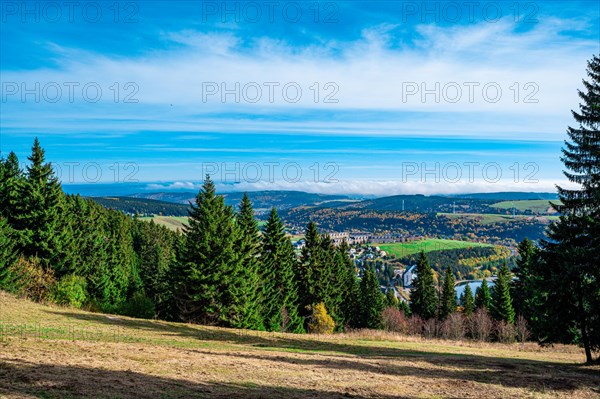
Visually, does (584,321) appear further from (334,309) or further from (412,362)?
(334,309)

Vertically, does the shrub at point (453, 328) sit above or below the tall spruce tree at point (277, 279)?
below

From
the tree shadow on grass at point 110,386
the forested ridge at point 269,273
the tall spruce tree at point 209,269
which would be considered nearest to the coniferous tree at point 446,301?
the forested ridge at point 269,273

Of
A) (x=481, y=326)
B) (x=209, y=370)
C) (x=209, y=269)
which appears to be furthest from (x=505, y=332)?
(x=209, y=370)

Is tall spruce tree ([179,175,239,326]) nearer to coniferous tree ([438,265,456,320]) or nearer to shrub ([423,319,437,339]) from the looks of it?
shrub ([423,319,437,339])

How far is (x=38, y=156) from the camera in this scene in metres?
45.3

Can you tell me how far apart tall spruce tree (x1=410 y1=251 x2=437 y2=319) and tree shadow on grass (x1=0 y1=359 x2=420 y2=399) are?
230 ft

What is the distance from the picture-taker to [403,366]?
19.4 metres

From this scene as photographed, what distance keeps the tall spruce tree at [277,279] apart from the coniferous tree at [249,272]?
2.37 metres

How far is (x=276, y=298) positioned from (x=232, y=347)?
30629mm

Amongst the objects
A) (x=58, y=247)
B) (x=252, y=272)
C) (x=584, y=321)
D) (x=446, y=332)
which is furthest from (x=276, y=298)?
(x=584, y=321)

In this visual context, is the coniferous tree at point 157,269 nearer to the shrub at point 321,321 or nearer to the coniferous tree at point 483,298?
the shrub at point 321,321

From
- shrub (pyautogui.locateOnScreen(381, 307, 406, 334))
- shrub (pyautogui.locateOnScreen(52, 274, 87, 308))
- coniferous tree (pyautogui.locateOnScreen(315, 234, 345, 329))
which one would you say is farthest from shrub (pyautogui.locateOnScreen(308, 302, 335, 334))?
shrub (pyautogui.locateOnScreen(52, 274, 87, 308))

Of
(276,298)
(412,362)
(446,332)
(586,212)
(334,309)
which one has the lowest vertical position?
(446,332)

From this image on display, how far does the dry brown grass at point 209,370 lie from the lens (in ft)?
36.0
